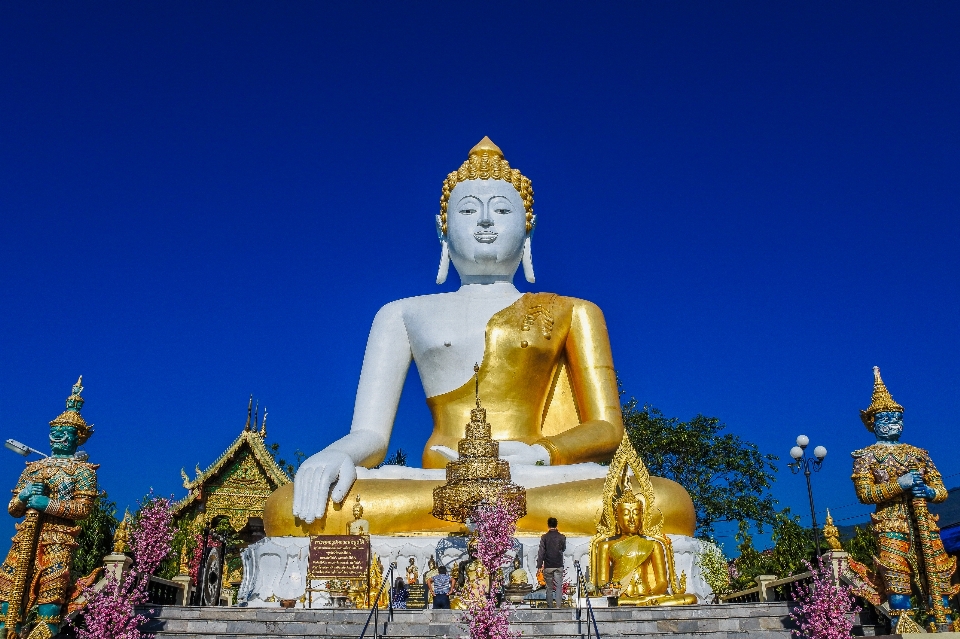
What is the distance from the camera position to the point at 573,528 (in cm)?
940

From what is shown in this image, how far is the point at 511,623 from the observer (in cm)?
668

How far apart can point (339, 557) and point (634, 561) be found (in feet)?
9.57

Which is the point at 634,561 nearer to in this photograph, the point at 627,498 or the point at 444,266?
the point at 627,498

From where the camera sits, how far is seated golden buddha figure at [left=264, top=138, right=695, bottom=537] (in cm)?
953

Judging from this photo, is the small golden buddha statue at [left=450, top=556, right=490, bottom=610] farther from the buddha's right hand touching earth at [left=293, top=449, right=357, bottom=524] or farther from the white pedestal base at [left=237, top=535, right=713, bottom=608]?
the buddha's right hand touching earth at [left=293, top=449, right=357, bottom=524]

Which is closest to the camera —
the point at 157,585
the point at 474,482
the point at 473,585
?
the point at 473,585

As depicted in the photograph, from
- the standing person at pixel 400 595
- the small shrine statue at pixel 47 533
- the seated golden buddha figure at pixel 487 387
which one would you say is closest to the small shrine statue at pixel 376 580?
the standing person at pixel 400 595

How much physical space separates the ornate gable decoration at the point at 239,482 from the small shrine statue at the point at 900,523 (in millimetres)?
15304

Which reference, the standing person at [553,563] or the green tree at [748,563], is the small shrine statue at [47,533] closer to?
the standing person at [553,563]

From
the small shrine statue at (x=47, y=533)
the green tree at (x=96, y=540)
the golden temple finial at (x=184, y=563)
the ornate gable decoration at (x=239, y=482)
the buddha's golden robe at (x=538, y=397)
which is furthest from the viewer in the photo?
the ornate gable decoration at (x=239, y=482)

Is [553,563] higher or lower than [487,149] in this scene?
lower

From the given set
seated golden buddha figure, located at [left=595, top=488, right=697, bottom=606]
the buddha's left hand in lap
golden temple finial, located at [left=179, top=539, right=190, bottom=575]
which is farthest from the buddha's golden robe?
golden temple finial, located at [left=179, top=539, right=190, bottom=575]

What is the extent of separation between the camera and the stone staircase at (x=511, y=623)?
6676mm

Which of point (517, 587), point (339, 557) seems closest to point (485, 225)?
point (339, 557)
